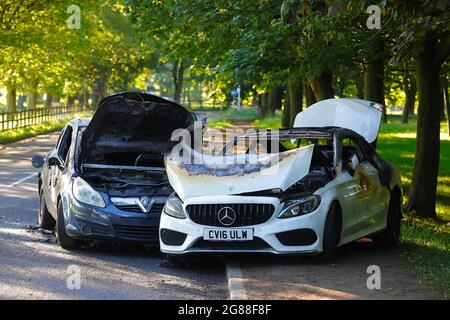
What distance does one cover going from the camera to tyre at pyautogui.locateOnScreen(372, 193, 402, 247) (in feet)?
38.0

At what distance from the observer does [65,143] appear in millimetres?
12914

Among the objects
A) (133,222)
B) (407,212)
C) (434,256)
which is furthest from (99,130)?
(407,212)

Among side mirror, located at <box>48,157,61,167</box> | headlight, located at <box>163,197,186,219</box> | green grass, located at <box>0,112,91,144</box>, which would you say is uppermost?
side mirror, located at <box>48,157,61,167</box>

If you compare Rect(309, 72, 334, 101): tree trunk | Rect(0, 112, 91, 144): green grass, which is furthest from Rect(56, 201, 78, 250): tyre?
Result: Rect(0, 112, 91, 144): green grass

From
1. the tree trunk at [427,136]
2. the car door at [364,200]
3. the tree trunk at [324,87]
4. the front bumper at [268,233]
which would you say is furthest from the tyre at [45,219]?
the tree trunk at [324,87]

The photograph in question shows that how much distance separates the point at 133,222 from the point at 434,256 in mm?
3504

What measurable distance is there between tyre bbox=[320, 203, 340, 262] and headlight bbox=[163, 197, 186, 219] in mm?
1545

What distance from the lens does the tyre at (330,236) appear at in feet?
32.4

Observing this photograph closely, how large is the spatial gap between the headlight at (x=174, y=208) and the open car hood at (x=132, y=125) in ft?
8.19

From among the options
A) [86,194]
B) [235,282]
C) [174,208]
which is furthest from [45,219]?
[235,282]

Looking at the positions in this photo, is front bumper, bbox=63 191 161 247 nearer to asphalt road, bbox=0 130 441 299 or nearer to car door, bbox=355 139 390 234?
asphalt road, bbox=0 130 441 299

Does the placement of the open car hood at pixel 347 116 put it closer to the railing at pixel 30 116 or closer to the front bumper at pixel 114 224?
the front bumper at pixel 114 224
